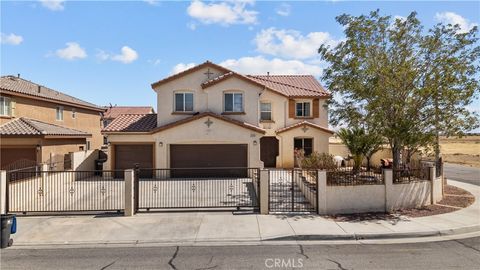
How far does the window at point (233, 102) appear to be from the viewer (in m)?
21.5

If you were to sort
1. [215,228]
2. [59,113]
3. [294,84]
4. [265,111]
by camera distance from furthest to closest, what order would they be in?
[294,84], [59,113], [265,111], [215,228]

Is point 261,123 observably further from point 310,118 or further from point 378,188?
point 378,188

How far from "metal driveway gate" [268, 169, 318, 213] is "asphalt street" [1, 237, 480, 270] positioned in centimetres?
354

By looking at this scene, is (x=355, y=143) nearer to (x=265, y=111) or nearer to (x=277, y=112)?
(x=277, y=112)

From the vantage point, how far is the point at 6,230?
351 inches

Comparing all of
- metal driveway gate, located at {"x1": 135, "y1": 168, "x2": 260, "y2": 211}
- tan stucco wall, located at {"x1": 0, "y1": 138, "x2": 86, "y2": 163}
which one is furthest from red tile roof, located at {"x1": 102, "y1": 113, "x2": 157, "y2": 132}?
tan stucco wall, located at {"x1": 0, "y1": 138, "x2": 86, "y2": 163}

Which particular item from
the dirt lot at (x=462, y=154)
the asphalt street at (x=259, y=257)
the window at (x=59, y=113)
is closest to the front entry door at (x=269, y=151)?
the dirt lot at (x=462, y=154)

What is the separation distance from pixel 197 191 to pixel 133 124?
325 inches

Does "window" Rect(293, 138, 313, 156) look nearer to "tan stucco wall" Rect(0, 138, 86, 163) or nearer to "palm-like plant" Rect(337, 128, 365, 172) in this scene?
"palm-like plant" Rect(337, 128, 365, 172)

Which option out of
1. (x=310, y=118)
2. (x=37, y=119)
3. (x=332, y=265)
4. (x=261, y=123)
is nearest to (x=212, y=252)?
(x=332, y=265)

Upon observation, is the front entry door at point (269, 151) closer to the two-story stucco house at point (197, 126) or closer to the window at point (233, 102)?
the two-story stucco house at point (197, 126)

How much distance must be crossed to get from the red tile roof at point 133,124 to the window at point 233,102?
16.4 ft

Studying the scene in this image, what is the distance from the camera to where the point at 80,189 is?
16.5 m

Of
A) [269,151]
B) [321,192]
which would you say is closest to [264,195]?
[321,192]
